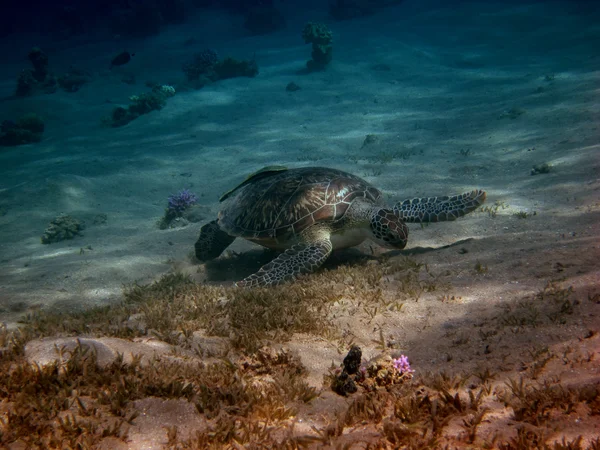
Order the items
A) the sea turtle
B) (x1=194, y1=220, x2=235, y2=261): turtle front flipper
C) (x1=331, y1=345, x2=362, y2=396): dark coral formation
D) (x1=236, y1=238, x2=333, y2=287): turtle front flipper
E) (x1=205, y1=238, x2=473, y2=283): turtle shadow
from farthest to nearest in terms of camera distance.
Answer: (x1=194, y1=220, x2=235, y2=261): turtle front flipper → (x1=205, y1=238, x2=473, y2=283): turtle shadow → the sea turtle → (x1=236, y1=238, x2=333, y2=287): turtle front flipper → (x1=331, y1=345, x2=362, y2=396): dark coral formation

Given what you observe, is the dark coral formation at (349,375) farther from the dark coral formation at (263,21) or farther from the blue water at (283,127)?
the dark coral formation at (263,21)

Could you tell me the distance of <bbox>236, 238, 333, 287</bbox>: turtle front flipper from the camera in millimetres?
5406

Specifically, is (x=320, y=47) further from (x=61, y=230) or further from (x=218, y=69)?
(x=61, y=230)

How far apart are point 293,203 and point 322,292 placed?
238 centimetres

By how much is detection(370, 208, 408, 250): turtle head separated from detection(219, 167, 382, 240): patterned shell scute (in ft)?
2.21

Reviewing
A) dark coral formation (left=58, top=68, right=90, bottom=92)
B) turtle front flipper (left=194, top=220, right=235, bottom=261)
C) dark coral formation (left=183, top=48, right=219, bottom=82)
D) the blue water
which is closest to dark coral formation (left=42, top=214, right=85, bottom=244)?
the blue water

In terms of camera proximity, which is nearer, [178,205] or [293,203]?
[293,203]

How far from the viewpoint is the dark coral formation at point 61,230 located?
10023 millimetres

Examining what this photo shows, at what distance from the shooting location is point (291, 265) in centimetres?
565

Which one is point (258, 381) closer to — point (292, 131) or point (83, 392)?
point (83, 392)

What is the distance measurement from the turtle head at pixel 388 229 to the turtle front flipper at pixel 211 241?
318cm

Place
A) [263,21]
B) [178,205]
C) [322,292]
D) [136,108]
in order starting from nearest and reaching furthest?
[322,292], [178,205], [136,108], [263,21]

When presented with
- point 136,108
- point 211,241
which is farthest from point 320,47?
point 211,241

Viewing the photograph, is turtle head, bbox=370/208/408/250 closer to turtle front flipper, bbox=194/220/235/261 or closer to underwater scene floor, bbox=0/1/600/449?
underwater scene floor, bbox=0/1/600/449
